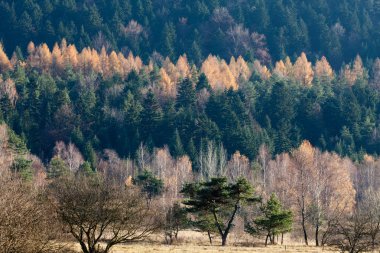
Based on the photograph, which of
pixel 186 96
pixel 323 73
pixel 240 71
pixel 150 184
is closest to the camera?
pixel 150 184

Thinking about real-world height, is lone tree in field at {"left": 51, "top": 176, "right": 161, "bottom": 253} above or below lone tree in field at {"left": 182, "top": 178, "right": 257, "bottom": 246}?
below

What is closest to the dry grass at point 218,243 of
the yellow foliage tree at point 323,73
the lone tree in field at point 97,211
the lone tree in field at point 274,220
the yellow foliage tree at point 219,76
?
the lone tree in field at point 274,220

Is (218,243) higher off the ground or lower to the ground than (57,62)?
lower

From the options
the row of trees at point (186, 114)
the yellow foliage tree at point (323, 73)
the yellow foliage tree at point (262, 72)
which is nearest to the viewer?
the row of trees at point (186, 114)

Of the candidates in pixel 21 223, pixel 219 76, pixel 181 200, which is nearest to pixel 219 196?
pixel 181 200

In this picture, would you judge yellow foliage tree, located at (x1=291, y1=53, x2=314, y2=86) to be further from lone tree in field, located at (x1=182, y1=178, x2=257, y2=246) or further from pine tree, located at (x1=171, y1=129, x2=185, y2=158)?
lone tree in field, located at (x1=182, y1=178, x2=257, y2=246)

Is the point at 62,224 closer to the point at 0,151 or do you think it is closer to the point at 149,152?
the point at 0,151

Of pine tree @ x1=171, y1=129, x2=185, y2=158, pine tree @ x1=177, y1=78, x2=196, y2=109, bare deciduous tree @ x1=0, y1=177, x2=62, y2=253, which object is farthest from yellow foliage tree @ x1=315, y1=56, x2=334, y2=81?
bare deciduous tree @ x1=0, y1=177, x2=62, y2=253

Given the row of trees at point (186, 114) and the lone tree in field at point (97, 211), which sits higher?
the row of trees at point (186, 114)

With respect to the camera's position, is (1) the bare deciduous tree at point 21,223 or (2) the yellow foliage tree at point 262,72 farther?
(2) the yellow foliage tree at point 262,72

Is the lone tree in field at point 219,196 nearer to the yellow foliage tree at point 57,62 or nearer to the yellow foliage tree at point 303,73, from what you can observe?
the yellow foliage tree at point 303,73

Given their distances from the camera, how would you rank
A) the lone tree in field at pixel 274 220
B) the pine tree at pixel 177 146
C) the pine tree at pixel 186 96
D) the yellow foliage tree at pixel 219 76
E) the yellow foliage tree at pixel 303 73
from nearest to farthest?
1. the lone tree in field at pixel 274 220
2. the pine tree at pixel 177 146
3. the pine tree at pixel 186 96
4. the yellow foliage tree at pixel 219 76
5. the yellow foliage tree at pixel 303 73

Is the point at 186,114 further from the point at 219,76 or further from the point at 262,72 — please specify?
the point at 262,72

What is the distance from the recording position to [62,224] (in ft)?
105
